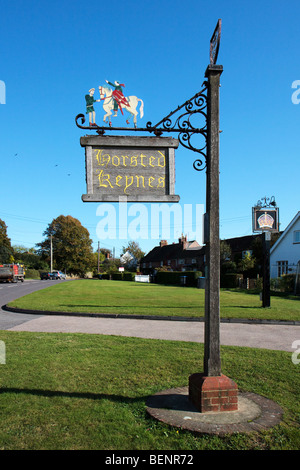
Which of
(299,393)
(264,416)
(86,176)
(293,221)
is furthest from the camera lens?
(293,221)

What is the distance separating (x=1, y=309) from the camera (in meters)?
15.4

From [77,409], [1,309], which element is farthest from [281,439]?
[1,309]

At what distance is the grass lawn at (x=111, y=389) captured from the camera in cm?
366

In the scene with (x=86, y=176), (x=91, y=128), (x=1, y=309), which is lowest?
(x=1, y=309)

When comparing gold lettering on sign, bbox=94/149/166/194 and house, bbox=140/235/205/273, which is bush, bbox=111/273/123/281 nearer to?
house, bbox=140/235/205/273

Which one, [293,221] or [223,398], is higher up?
[293,221]

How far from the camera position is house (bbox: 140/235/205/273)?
2713 inches

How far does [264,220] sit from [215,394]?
13.6m

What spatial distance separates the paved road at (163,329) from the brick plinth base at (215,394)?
162 inches

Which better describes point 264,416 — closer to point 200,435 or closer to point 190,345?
point 200,435

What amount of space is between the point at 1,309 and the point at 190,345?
10.3 m

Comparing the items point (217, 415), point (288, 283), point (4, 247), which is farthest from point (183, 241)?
point (217, 415)

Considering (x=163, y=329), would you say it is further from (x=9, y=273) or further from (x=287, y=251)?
(x=9, y=273)

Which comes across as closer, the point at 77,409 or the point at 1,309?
the point at 77,409
